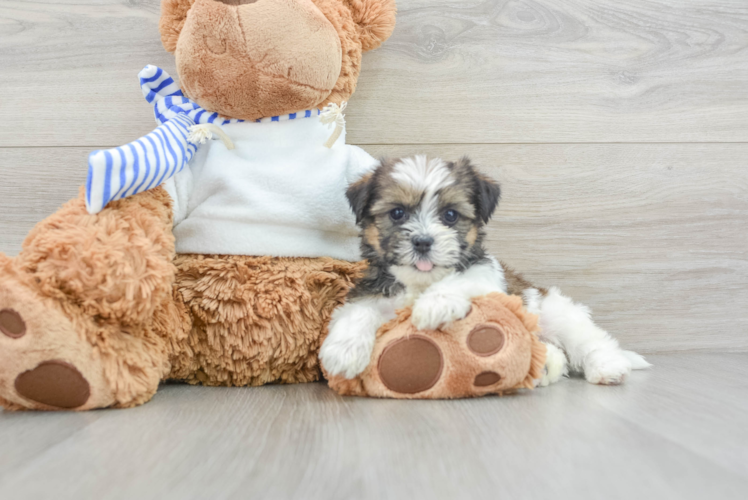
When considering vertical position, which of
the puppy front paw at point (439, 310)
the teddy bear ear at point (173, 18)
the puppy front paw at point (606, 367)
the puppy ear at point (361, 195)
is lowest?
the puppy front paw at point (606, 367)

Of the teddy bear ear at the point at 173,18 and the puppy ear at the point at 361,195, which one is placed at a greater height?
the teddy bear ear at the point at 173,18

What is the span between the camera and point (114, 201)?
1439 mm

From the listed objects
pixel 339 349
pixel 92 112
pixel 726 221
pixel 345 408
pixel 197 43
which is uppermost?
A: pixel 197 43

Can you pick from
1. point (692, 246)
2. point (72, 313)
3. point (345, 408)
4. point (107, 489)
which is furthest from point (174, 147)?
point (692, 246)

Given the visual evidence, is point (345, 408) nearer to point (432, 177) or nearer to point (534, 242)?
point (432, 177)

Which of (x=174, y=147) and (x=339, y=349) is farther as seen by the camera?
(x=174, y=147)

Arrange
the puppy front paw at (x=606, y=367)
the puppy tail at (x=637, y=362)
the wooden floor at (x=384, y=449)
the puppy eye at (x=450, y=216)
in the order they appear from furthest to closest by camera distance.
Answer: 1. the puppy tail at (x=637, y=362)
2. the puppy front paw at (x=606, y=367)
3. the puppy eye at (x=450, y=216)
4. the wooden floor at (x=384, y=449)

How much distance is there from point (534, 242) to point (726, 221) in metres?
0.81

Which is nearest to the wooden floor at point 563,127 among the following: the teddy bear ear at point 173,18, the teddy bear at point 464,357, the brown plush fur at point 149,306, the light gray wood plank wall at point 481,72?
the light gray wood plank wall at point 481,72

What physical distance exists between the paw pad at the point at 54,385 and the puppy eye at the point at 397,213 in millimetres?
897

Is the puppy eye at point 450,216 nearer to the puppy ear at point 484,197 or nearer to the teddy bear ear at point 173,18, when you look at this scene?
the puppy ear at point 484,197

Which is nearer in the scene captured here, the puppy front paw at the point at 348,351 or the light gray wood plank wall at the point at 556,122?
the puppy front paw at the point at 348,351

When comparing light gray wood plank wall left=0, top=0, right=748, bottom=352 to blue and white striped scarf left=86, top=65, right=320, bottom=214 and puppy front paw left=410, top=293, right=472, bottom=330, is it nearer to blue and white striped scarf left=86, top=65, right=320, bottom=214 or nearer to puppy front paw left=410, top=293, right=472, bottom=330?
blue and white striped scarf left=86, top=65, right=320, bottom=214

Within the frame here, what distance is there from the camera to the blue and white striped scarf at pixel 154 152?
A: 4.42ft
